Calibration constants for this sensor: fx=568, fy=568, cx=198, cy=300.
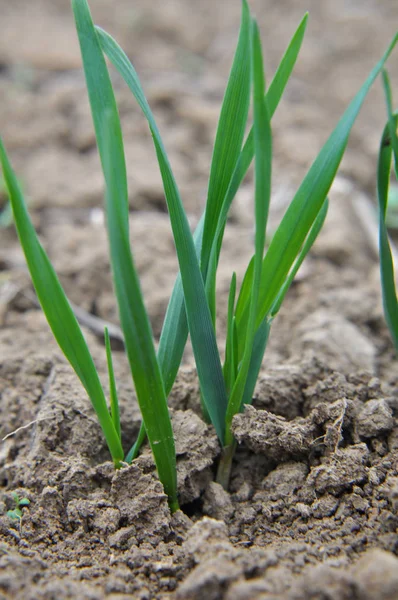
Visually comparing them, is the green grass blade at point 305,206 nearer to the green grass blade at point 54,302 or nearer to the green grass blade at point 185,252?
the green grass blade at point 185,252

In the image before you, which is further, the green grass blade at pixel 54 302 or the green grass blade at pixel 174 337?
the green grass blade at pixel 174 337

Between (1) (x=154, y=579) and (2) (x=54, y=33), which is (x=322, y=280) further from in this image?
(2) (x=54, y=33)

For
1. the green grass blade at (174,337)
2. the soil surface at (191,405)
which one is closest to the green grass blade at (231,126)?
the green grass blade at (174,337)

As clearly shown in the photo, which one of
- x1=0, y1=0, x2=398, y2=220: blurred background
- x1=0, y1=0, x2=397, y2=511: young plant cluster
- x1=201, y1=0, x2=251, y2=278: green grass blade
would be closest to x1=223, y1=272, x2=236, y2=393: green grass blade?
x1=0, y1=0, x2=397, y2=511: young plant cluster

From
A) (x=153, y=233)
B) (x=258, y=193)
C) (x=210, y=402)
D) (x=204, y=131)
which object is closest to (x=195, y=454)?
(x=210, y=402)

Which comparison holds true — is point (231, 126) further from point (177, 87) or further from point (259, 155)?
point (177, 87)

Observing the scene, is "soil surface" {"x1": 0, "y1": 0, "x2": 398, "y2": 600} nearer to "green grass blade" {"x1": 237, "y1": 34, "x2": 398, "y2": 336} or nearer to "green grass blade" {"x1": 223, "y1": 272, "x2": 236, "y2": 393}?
"green grass blade" {"x1": 223, "y1": 272, "x2": 236, "y2": 393}
